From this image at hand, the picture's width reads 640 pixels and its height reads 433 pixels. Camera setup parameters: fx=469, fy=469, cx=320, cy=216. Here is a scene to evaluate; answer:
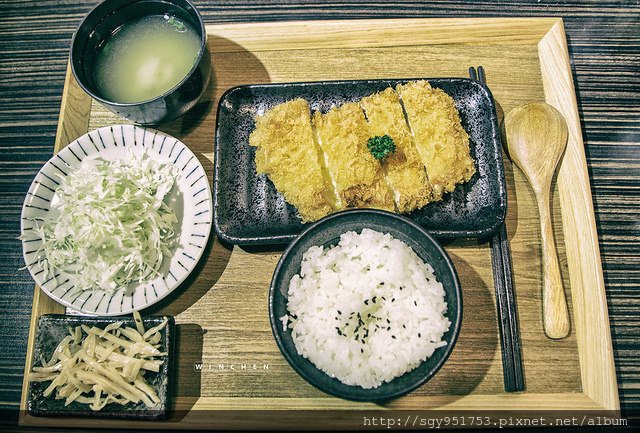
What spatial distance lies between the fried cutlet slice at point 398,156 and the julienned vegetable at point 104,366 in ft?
4.18

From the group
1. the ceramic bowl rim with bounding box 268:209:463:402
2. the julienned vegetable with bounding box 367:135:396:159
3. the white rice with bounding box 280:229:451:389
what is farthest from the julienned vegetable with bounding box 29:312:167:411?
the julienned vegetable with bounding box 367:135:396:159

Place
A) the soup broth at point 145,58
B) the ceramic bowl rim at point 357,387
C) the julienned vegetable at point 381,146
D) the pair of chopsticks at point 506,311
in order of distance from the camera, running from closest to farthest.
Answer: the ceramic bowl rim at point 357,387
the pair of chopsticks at point 506,311
the julienned vegetable at point 381,146
the soup broth at point 145,58

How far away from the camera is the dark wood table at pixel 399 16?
2.52 metres

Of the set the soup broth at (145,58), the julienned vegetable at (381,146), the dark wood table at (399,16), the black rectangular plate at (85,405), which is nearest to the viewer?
the black rectangular plate at (85,405)

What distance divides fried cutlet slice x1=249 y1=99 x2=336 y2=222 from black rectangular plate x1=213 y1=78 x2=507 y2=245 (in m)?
0.10

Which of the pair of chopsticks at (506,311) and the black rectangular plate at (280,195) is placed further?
the black rectangular plate at (280,195)

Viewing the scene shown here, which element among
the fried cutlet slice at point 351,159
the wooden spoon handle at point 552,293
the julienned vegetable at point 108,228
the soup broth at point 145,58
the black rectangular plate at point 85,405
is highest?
the soup broth at point 145,58

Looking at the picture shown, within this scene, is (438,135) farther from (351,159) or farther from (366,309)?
(366,309)

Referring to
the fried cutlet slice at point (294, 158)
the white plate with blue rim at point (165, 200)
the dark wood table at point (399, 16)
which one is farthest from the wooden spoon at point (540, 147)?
the white plate with blue rim at point (165, 200)

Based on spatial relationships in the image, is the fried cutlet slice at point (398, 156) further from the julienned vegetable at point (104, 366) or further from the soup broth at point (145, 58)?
the julienned vegetable at point (104, 366)

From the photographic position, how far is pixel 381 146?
2268mm

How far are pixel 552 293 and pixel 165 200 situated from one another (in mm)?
1934

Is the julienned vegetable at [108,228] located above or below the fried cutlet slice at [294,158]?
below

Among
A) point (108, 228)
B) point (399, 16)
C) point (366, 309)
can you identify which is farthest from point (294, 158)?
point (399, 16)
